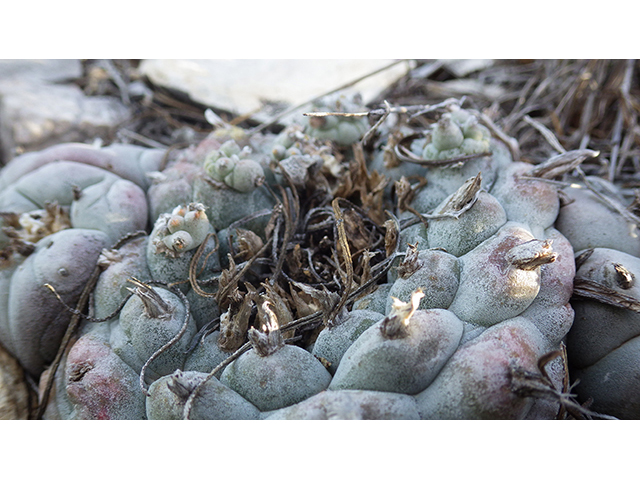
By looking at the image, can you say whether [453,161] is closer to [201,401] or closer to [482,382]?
[482,382]

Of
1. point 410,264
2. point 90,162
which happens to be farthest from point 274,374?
point 90,162

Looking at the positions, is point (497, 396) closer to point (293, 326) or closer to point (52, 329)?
point (293, 326)

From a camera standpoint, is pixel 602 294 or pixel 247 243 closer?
pixel 602 294

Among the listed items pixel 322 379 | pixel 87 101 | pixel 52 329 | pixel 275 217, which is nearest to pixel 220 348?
pixel 322 379

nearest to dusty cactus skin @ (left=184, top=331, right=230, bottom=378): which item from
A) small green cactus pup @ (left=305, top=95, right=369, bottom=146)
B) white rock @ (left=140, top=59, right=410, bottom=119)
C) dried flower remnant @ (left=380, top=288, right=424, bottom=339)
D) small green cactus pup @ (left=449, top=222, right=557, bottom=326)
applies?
dried flower remnant @ (left=380, top=288, right=424, bottom=339)

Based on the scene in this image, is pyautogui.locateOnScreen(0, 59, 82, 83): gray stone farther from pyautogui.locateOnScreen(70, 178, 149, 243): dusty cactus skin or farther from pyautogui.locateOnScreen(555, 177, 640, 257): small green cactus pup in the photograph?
pyautogui.locateOnScreen(555, 177, 640, 257): small green cactus pup

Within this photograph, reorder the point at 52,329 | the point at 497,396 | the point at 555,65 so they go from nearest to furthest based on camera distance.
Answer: the point at 497,396, the point at 52,329, the point at 555,65

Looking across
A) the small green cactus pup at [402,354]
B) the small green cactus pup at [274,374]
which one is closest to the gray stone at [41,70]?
the small green cactus pup at [274,374]
